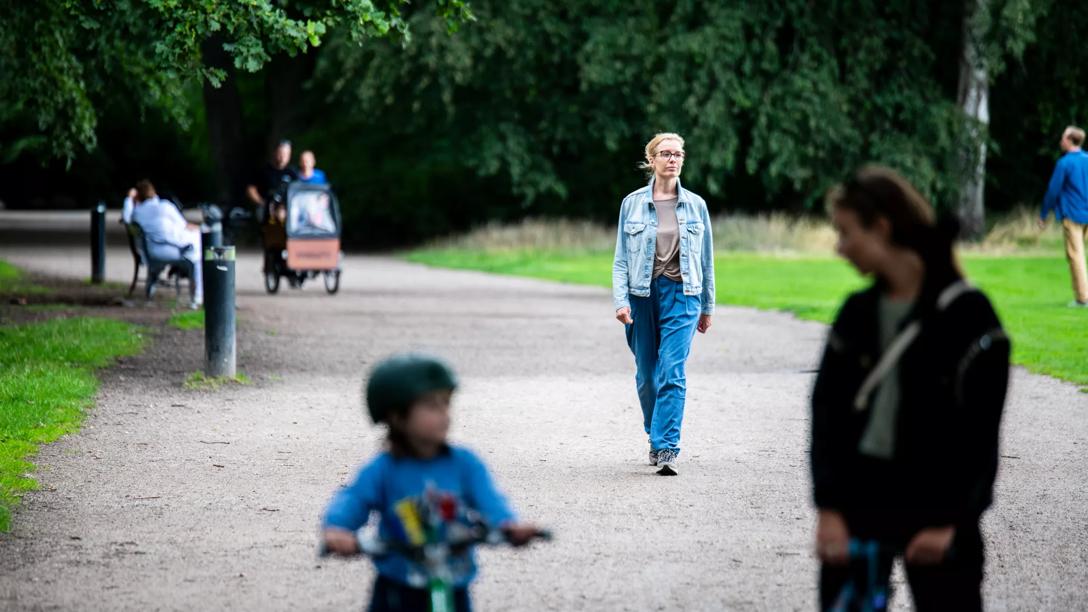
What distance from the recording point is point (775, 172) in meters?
34.3

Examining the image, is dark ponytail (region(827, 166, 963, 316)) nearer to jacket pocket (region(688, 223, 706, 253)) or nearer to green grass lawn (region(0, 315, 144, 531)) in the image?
green grass lawn (region(0, 315, 144, 531))

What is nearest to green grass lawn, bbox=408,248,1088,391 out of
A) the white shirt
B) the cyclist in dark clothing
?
the cyclist in dark clothing

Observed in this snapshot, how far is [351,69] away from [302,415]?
83.0 ft

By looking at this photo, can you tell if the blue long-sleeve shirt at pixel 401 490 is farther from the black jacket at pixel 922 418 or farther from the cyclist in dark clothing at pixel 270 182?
the cyclist in dark clothing at pixel 270 182

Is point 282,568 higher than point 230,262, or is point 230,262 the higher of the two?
point 230,262

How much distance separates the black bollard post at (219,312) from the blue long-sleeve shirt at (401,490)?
28.6ft

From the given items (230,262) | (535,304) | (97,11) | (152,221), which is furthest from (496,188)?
(230,262)

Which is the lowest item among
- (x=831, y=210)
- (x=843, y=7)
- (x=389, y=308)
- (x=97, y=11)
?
(x=389, y=308)

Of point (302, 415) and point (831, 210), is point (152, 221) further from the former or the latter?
point (831, 210)

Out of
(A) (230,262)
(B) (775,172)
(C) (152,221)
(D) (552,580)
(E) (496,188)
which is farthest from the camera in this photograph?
(E) (496,188)

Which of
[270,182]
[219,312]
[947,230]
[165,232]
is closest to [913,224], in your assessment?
[947,230]

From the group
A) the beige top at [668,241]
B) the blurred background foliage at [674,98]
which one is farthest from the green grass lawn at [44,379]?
the blurred background foliage at [674,98]

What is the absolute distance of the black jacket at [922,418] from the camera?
3.64 meters

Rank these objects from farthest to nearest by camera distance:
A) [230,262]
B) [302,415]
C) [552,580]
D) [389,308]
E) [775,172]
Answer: [775,172] → [389,308] → [230,262] → [302,415] → [552,580]
